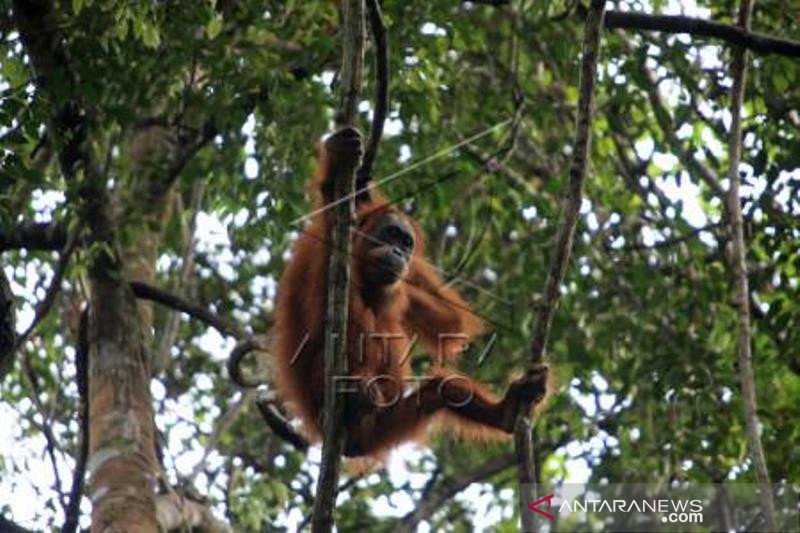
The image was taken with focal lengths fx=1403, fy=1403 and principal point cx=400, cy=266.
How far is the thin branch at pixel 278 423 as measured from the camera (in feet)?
20.9

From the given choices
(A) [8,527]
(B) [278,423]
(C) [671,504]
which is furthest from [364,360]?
(C) [671,504]

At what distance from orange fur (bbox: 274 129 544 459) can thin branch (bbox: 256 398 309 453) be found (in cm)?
9

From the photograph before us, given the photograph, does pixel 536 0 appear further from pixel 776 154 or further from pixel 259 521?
pixel 259 521

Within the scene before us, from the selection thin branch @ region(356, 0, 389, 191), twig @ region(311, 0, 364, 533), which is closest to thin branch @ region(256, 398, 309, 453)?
thin branch @ region(356, 0, 389, 191)

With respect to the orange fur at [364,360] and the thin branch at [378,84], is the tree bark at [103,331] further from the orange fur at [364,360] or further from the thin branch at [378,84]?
the thin branch at [378,84]

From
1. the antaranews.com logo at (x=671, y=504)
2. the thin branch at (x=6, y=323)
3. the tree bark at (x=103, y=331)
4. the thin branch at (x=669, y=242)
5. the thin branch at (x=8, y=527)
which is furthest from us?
the thin branch at (x=669, y=242)

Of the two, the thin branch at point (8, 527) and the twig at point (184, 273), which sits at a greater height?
the twig at point (184, 273)

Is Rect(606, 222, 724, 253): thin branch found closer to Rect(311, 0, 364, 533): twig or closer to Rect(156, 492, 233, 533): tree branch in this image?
Rect(156, 492, 233, 533): tree branch

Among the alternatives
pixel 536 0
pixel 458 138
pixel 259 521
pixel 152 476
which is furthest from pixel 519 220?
pixel 152 476

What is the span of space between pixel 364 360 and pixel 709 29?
6.74 feet

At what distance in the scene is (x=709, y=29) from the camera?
237 inches

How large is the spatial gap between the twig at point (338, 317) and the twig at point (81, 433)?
5.05ft

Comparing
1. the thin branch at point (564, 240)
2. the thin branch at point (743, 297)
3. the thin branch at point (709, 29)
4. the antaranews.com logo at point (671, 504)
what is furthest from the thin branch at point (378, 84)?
the antaranews.com logo at point (671, 504)

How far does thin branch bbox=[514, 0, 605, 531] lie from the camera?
13.4 feet
